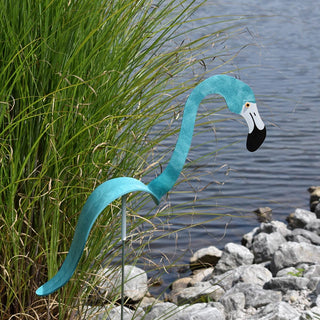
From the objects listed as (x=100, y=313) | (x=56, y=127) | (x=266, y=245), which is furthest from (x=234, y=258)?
(x=56, y=127)

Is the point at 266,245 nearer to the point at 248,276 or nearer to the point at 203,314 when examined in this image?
the point at 248,276

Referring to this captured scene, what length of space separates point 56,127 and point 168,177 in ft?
2.88

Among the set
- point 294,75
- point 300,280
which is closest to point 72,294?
point 300,280

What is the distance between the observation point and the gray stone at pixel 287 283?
3.54 metres

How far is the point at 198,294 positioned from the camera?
384 centimetres

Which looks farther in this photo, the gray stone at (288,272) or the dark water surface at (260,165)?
the dark water surface at (260,165)

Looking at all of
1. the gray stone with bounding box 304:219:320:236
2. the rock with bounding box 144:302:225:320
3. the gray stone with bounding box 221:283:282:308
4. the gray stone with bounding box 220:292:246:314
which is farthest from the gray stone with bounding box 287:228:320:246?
the rock with bounding box 144:302:225:320

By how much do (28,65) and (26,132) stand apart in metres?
0.28

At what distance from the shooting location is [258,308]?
3533mm

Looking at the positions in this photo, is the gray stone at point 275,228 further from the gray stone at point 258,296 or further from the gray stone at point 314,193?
the gray stone at point 258,296

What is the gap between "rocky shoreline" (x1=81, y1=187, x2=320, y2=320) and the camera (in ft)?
10.3

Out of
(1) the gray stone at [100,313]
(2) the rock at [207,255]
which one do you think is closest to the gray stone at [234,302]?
(1) the gray stone at [100,313]

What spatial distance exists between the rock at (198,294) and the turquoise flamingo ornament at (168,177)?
7.11 ft

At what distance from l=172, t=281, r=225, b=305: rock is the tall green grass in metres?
1.38
